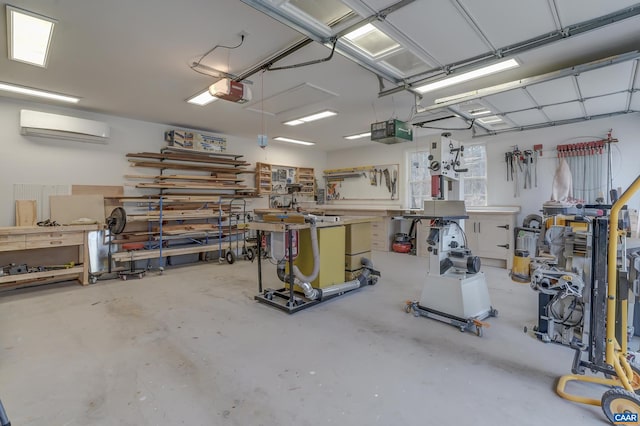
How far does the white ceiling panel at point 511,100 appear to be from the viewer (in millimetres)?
4086

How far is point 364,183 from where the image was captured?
8719mm

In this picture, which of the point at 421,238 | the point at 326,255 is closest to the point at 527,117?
the point at 421,238

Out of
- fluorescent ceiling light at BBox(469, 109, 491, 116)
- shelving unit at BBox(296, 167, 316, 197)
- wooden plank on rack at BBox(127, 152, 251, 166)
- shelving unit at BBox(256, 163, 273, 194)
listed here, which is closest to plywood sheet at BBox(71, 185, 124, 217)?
wooden plank on rack at BBox(127, 152, 251, 166)

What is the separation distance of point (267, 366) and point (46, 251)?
192 inches

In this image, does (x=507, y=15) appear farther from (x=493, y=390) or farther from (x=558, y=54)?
(x=493, y=390)

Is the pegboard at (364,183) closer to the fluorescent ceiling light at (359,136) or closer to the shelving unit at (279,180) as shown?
the shelving unit at (279,180)

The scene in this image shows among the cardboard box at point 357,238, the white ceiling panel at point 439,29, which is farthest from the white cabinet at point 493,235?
the white ceiling panel at point 439,29

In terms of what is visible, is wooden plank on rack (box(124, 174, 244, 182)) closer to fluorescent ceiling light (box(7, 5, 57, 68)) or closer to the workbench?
the workbench

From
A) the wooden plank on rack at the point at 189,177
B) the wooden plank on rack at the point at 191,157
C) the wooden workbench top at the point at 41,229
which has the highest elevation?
the wooden plank on rack at the point at 191,157

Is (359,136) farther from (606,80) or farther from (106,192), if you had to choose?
(106,192)

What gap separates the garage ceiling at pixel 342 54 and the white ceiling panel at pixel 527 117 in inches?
1.4

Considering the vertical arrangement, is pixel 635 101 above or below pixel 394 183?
above

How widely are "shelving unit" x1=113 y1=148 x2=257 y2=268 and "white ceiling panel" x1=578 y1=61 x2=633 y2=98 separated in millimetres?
6023

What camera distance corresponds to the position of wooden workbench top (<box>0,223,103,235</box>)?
4059 millimetres
